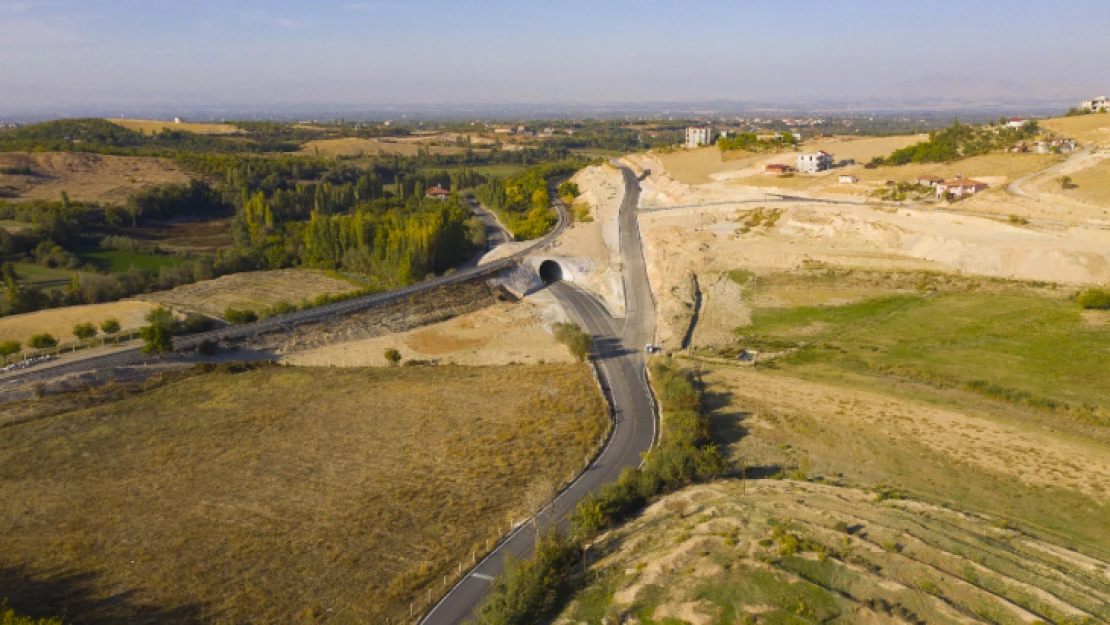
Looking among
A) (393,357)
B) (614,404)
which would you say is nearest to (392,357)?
(393,357)

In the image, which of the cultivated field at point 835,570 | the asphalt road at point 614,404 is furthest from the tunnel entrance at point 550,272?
the cultivated field at point 835,570

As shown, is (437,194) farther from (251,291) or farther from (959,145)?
(959,145)

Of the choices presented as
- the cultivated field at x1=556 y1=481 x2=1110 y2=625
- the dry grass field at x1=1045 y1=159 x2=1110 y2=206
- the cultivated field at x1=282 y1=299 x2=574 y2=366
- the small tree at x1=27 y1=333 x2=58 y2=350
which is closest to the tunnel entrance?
the cultivated field at x1=282 y1=299 x2=574 y2=366

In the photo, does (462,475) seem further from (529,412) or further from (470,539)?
(529,412)

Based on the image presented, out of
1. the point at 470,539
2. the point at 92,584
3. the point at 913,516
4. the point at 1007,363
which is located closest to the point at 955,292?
the point at 1007,363

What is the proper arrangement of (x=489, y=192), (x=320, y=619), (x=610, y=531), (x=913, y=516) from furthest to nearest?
1. (x=489, y=192)
2. (x=610, y=531)
3. (x=913, y=516)
4. (x=320, y=619)

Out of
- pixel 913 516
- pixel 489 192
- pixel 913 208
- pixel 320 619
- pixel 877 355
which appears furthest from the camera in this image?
pixel 489 192
